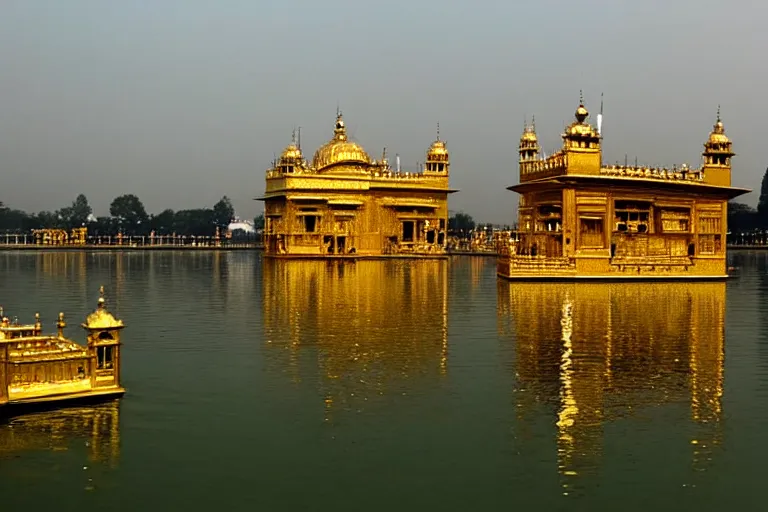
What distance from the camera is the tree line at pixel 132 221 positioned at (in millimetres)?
146375

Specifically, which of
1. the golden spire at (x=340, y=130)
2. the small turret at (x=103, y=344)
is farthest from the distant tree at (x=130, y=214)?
the small turret at (x=103, y=344)

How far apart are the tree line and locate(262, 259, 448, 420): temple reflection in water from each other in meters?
109

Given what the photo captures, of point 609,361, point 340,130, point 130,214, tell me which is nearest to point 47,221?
point 130,214

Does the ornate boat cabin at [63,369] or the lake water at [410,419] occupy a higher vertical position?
the ornate boat cabin at [63,369]

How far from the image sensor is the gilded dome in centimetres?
7721

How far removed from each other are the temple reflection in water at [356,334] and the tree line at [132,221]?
4308 inches

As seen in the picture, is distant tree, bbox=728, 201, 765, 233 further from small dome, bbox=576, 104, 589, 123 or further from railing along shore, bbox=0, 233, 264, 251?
small dome, bbox=576, 104, 589, 123

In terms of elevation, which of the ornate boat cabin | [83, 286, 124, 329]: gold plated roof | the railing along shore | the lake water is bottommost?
the lake water

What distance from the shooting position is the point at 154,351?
1986 cm

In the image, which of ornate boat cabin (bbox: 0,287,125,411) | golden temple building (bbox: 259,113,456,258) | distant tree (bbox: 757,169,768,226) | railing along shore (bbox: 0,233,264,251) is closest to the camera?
ornate boat cabin (bbox: 0,287,125,411)

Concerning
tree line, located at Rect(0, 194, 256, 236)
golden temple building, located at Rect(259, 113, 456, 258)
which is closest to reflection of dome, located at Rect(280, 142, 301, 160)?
golden temple building, located at Rect(259, 113, 456, 258)

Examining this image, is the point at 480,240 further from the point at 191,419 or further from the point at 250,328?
the point at 191,419

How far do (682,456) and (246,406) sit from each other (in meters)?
6.43

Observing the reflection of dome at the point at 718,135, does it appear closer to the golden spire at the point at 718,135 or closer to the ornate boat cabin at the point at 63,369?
the golden spire at the point at 718,135
